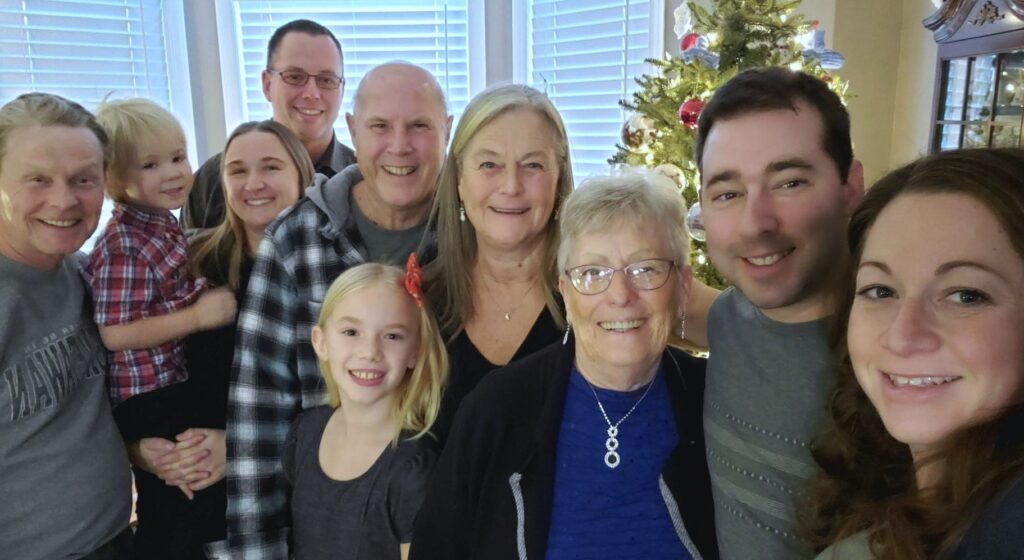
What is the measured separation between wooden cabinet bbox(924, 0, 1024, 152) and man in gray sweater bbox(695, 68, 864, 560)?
1670mm

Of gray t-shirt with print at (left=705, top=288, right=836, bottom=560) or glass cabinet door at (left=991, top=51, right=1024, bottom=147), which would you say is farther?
glass cabinet door at (left=991, top=51, right=1024, bottom=147)

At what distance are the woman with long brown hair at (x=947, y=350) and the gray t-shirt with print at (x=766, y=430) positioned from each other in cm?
17

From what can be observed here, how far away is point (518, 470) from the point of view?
51.1 inches

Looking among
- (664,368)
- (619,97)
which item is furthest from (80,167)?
(619,97)

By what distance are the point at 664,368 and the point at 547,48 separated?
3.60m

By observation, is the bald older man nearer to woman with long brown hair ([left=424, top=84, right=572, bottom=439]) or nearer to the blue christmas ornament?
woman with long brown hair ([left=424, top=84, right=572, bottom=439])

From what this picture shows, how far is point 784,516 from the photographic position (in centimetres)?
115

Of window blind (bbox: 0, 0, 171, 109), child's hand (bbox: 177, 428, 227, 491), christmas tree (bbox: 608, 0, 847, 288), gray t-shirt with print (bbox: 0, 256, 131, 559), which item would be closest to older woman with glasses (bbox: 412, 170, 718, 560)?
child's hand (bbox: 177, 428, 227, 491)

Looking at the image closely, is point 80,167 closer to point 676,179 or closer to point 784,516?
point 784,516

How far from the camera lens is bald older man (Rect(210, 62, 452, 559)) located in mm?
1767

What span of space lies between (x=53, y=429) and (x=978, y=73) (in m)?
3.41

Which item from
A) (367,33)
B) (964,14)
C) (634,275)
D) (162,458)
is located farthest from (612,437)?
(367,33)

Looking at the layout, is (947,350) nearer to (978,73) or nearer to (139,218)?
(139,218)

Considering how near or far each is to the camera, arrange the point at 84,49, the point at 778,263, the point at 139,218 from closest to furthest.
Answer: the point at 778,263 < the point at 139,218 < the point at 84,49
